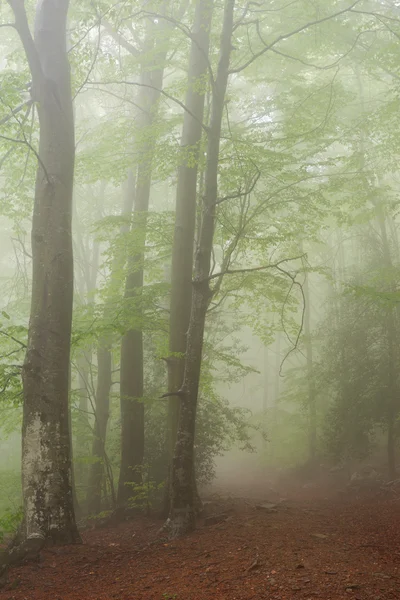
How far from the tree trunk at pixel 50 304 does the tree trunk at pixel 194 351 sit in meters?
1.46

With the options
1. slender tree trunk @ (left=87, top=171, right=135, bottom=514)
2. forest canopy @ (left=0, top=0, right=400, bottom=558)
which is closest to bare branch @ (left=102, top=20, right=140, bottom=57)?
forest canopy @ (left=0, top=0, right=400, bottom=558)

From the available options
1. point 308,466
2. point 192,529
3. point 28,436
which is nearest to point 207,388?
point 192,529

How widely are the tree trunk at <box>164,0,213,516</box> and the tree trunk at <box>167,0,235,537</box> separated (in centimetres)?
59

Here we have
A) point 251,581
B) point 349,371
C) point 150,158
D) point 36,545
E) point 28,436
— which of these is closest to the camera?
point 251,581

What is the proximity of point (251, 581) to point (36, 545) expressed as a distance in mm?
2669

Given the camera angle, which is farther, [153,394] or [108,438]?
[108,438]

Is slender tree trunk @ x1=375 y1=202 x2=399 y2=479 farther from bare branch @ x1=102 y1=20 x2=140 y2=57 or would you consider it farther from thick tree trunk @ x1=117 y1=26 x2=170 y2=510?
bare branch @ x1=102 y1=20 x2=140 y2=57

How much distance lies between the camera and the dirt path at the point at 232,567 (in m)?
3.87

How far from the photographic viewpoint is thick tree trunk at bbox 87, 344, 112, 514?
10867 millimetres

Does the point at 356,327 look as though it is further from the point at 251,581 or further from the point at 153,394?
the point at 251,581

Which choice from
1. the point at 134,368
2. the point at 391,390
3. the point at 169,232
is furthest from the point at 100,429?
the point at 391,390

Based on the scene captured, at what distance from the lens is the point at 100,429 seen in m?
11.6

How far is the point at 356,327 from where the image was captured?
14984 millimetres

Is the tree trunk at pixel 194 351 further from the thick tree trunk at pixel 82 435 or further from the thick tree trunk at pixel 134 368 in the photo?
the thick tree trunk at pixel 82 435
